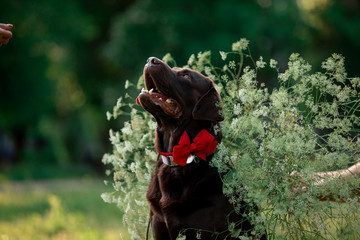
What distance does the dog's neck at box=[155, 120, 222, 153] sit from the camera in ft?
10.6

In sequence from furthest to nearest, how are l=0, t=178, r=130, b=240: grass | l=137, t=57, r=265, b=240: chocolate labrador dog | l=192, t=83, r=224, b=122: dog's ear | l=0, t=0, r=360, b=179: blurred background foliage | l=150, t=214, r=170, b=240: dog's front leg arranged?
l=0, t=0, r=360, b=179: blurred background foliage < l=0, t=178, r=130, b=240: grass < l=192, t=83, r=224, b=122: dog's ear < l=150, t=214, r=170, b=240: dog's front leg < l=137, t=57, r=265, b=240: chocolate labrador dog

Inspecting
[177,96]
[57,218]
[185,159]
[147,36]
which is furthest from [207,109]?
[147,36]

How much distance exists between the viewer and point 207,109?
124 inches

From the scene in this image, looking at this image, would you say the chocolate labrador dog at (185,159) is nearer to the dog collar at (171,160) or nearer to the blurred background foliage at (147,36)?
the dog collar at (171,160)

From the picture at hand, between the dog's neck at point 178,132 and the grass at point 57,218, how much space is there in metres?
1.12

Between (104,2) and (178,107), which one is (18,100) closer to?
(104,2)

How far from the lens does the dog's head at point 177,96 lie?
10.4 ft

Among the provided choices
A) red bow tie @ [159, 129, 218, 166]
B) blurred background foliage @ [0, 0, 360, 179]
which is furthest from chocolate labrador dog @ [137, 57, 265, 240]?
blurred background foliage @ [0, 0, 360, 179]

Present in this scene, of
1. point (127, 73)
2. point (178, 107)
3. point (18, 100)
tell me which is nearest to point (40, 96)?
point (18, 100)

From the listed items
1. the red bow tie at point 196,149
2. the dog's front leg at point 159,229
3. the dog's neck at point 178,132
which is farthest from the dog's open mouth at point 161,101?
the dog's front leg at point 159,229

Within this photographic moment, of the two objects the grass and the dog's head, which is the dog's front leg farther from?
the grass

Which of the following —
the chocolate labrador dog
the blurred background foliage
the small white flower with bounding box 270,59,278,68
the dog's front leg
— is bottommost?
the dog's front leg

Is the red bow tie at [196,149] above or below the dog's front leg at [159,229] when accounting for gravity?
above

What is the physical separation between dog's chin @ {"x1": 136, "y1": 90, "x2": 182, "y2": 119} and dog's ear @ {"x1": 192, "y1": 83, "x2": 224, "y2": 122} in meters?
0.16
